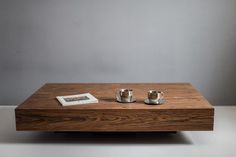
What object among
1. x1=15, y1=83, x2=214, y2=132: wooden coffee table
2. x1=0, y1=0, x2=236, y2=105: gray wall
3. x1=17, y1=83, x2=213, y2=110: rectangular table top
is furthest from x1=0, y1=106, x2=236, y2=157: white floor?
x1=0, y1=0, x2=236, y2=105: gray wall

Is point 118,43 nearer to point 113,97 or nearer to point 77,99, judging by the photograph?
point 113,97

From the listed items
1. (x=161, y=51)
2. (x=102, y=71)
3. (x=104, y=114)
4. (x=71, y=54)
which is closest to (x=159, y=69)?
(x=161, y=51)

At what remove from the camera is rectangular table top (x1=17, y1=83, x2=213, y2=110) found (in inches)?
97.7

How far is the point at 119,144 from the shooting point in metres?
2.57

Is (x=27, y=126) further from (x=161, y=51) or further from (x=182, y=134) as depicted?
(x=161, y=51)

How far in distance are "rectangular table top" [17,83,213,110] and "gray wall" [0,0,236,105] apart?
533 mm

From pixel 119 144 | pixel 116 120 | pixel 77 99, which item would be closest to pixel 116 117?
pixel 116 120

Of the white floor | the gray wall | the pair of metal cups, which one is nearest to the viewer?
the white floor

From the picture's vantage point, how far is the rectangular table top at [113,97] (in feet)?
8.14

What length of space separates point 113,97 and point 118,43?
998mm

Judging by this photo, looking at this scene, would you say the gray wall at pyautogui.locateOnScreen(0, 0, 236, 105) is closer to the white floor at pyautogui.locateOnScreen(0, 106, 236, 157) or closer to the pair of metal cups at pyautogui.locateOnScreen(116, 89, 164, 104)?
the white floor at pyautogui.locateOnScreen(0, 106, 236, 157)

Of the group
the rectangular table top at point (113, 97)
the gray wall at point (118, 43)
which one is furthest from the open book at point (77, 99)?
the gray wall at point (118, 43)

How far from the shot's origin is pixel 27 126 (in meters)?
2.47

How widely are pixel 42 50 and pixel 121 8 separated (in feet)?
2.96
